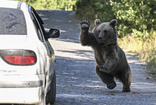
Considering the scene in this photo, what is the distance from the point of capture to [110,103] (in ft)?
25.7

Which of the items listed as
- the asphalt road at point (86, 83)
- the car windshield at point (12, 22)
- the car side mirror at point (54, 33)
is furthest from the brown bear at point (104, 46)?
the car windshield at point (12, 22)

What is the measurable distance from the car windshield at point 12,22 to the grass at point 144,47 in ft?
33.6

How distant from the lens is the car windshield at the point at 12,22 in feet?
17.8

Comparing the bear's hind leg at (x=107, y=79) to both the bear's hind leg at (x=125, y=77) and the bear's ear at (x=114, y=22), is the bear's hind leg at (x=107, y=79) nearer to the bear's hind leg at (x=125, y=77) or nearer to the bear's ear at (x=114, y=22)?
the bear's hind leg at (x=125, y=77)

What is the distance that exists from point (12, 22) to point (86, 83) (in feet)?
22.9

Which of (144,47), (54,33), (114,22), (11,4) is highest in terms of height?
(11,4)

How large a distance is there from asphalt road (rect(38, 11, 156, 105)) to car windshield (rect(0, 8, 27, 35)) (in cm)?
246

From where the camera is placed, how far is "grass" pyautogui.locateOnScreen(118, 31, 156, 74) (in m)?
16.2

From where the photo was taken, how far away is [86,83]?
1240 centimetres

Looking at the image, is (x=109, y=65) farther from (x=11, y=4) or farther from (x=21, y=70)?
(x=21, y=70)

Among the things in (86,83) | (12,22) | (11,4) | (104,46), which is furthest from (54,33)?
(86,83)

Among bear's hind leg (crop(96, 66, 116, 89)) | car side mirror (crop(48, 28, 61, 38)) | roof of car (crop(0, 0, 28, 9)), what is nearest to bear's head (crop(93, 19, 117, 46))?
bear's hind leg (crop(96, 66, 116, 89))

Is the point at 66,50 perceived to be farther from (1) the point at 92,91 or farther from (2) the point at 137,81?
(1) the point at 92,91

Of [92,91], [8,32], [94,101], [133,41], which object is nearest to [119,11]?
[133,41]
